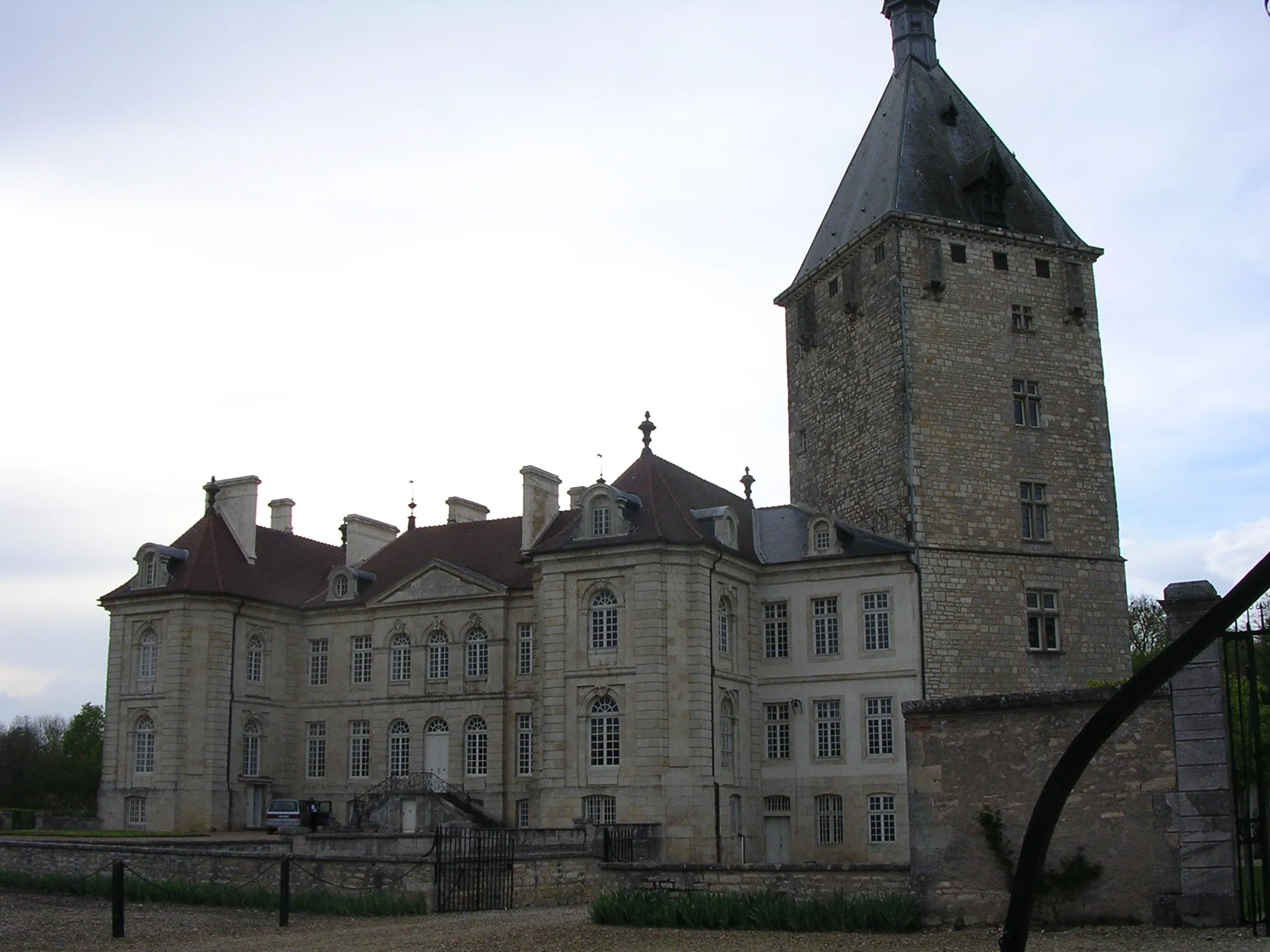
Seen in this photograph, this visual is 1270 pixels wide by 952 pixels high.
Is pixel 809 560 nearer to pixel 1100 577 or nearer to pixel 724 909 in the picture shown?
pixel 1100 577

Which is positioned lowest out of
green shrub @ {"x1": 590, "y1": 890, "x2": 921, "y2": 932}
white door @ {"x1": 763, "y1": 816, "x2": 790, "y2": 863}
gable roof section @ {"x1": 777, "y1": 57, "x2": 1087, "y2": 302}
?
white door @ {"x1": 763, "y1": 816, "x2": 790, "y2": 863}

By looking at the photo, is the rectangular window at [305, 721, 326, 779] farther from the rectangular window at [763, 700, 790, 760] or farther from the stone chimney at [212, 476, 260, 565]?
the rectangular window at [763, 700, 790, 760]

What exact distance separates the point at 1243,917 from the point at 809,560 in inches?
846

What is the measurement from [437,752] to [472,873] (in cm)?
1815

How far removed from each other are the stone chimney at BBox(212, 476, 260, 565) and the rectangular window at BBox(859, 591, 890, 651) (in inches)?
715

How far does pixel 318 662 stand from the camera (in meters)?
40.7

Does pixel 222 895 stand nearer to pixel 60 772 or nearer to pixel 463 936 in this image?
pixel 463 936

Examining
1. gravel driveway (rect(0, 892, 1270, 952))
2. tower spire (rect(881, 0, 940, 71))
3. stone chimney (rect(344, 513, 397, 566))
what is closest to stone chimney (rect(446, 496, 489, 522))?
stone chimney (rect(344, 513, 397, 566))

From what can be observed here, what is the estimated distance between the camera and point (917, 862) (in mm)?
15109

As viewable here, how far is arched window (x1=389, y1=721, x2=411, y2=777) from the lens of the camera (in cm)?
3856

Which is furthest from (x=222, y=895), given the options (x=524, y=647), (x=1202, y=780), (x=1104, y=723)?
(x=1104, y=723)

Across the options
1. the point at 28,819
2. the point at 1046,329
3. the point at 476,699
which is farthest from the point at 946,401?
the point at 28,819

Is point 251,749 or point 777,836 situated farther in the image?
point 251,749

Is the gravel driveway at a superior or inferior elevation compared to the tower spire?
inferior
